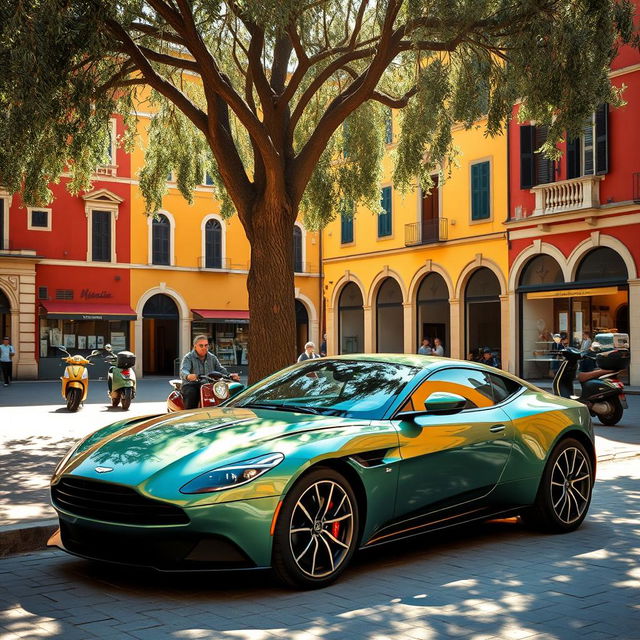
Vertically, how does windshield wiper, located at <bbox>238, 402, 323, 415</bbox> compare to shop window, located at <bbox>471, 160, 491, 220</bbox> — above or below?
below

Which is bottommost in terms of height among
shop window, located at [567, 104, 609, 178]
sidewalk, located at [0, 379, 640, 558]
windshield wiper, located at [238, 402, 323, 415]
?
sidewalk, located at [0, 379, 640, 558]

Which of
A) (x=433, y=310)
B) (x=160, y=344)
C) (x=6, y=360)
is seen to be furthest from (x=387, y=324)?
(x=6, y=360)

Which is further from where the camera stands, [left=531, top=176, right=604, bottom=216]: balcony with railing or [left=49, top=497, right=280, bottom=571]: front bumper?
[left=531, top=176, right=604, bottom=216]: balcony with railing

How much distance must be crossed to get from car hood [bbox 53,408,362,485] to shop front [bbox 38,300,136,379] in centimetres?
3234

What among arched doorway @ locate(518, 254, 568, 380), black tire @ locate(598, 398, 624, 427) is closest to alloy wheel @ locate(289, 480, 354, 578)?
black tire @ locate(598, 398, 624, 427)

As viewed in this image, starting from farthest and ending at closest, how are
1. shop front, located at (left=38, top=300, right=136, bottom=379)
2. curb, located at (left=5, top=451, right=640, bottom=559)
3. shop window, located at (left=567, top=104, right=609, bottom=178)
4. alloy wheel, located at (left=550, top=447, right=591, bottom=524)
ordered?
shop front, located at (left=38, top=300, right=136, bottom=379) < shop window, located at (left=567, top=104, right=609, bottom=178) < alloy wheel, located at (left=550, top=447, right=591, bottom=524) < curb, located at (left=5, top=451, right=640, bottom=559)

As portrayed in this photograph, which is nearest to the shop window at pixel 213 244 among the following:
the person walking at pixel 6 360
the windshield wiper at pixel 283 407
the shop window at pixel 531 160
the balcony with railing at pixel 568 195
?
the person walking at pixel 6 360

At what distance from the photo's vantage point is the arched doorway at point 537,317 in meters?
30.2

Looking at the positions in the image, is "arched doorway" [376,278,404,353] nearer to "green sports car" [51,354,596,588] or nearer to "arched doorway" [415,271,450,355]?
"arched doorway" [415,271,450,355]

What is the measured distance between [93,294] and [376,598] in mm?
35490

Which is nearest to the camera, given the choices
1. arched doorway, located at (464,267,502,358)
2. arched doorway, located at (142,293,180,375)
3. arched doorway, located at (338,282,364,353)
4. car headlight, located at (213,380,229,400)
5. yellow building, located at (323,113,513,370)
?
car headlight, located at (213,380,229,400)

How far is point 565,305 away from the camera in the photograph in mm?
29516

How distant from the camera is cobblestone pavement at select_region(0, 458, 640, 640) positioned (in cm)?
440

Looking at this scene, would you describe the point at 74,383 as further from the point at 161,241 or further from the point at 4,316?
the point at 161,241
